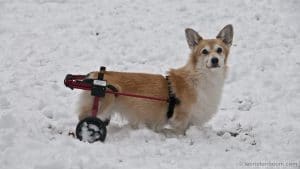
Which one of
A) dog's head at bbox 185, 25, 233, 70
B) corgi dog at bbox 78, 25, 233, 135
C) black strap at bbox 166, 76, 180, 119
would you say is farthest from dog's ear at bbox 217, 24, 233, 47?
black strap at bbox 166, 76, 180, 119

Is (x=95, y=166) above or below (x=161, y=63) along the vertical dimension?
below

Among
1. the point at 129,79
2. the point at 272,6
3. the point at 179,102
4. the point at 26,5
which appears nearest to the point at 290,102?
the point at 179,102

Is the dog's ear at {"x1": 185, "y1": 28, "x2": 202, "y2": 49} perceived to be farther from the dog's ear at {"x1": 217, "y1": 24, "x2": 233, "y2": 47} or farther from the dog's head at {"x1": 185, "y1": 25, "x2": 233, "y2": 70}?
the dog's ear at {"x1": 217, "y1": 24, "x2": 233, "y2": 47}

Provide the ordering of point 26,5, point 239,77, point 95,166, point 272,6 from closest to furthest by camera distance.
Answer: point 95,166, point 239,77, point 272,6, point 26,5

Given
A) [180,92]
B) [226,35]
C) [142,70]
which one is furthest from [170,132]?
[142,70]

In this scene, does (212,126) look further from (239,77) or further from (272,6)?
(272,6)

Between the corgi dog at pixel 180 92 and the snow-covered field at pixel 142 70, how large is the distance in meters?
0.21

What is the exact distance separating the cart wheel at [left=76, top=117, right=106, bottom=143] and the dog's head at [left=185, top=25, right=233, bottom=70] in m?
1.64

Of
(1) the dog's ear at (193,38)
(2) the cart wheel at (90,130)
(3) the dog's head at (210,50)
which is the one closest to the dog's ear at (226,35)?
(3) the dog's head at (210,50)

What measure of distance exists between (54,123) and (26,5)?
6592 mm

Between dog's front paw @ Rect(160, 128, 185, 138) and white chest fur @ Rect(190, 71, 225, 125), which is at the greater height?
white chest fur @ Rect(190, 71, 225, 125)

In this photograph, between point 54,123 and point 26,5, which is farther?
point 26,5

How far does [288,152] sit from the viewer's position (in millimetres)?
4711

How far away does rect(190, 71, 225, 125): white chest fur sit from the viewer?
5.68 m
